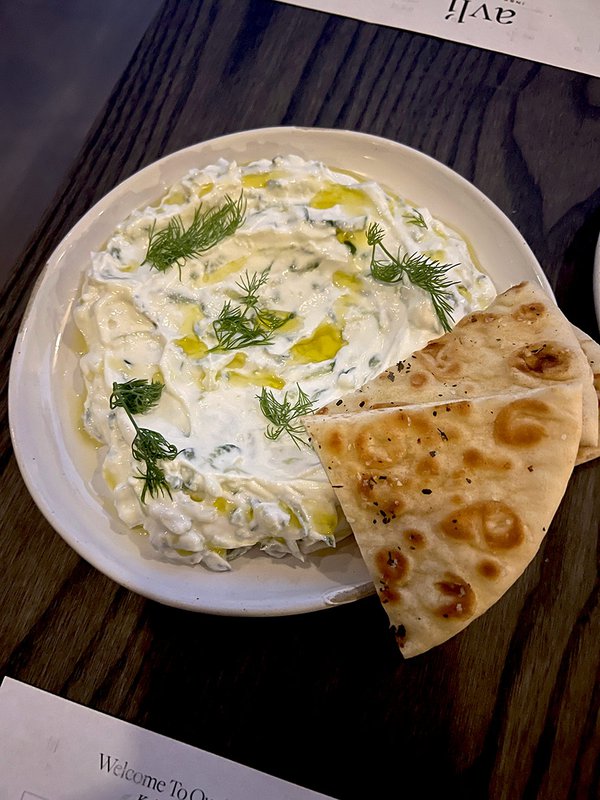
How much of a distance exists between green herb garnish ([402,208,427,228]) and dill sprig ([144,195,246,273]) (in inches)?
18.8

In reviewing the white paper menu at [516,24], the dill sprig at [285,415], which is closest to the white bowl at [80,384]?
the dill sprig at [285,415]

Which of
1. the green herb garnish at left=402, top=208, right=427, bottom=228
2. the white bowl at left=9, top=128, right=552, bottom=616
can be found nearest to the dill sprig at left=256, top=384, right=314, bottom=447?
the white bowl at left=9, top=128, right=552, bottom=616

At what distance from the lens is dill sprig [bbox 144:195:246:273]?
5.73 feet

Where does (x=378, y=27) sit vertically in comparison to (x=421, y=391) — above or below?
above

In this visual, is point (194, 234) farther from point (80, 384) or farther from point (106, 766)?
→ point (106, 766)

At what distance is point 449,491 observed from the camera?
4.17 feet

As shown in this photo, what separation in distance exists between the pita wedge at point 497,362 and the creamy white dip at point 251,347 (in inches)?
6.6

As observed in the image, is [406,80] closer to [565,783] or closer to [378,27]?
[378,27]

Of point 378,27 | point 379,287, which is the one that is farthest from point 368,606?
point 378,27

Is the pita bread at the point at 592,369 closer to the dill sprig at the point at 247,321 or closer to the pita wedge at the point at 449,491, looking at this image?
the pita wedge at the point at 449,491

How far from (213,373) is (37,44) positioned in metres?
2.02

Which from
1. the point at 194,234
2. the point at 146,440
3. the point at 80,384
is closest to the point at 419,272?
the point at 194,234

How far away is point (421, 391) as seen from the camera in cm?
140

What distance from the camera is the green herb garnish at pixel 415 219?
5.84 ft
